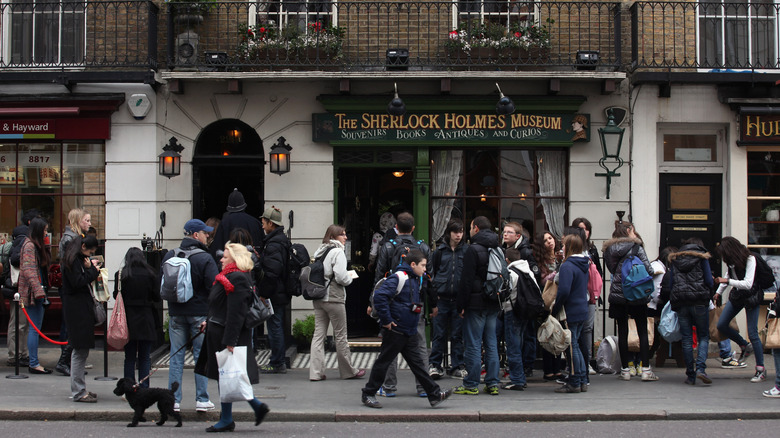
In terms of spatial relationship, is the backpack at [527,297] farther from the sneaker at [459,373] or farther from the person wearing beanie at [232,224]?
the person wearing beanie at [232,224]

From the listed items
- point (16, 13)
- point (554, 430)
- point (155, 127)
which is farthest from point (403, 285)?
point (16, 13)

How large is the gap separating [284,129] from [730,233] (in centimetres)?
703

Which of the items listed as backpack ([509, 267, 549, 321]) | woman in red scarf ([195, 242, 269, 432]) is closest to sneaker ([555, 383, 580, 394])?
backpack ([509, 267, 549, 321])

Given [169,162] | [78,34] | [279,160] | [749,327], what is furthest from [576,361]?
[78,34]

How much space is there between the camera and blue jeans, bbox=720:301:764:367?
10.1 metres

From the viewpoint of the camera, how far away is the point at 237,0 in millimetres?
12992

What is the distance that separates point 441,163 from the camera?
1300cm

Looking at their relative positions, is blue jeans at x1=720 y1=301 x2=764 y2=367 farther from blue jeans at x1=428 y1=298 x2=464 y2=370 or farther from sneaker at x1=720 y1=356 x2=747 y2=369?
blue jeans at x1=428 y1=298 x2=464 y2=370

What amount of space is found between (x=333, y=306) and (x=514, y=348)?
2283 mm

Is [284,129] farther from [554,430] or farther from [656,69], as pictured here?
[554,430]

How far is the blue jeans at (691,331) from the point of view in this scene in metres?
10.0

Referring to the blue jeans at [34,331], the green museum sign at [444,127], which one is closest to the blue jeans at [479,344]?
the green museum sign at [444,127]

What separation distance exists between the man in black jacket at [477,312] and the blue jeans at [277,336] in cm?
260

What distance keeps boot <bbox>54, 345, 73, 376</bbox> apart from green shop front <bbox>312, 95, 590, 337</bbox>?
4.33m
